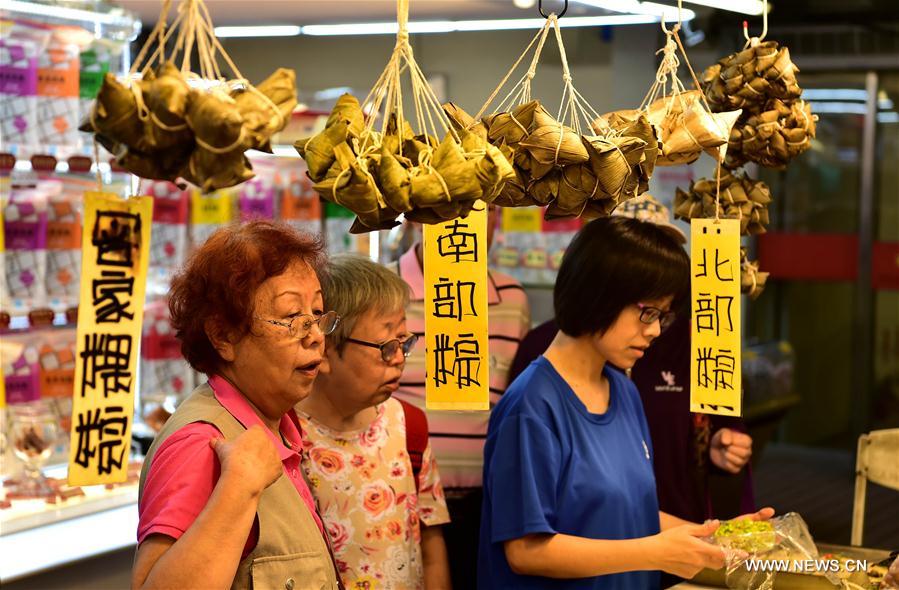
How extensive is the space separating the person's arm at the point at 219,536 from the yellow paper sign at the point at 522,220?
4.62 metres

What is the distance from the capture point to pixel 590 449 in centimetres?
216

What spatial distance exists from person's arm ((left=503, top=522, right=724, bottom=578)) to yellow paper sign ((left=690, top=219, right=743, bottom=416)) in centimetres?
28

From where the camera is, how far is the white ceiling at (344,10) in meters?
5.33

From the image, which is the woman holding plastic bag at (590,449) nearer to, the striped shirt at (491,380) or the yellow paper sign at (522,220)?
the striped shirt at (491,380)

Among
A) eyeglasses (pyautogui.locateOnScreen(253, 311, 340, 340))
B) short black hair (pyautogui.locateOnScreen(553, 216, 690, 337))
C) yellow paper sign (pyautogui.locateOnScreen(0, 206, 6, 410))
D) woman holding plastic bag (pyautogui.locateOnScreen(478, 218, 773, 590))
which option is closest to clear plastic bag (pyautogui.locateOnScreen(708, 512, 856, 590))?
woman holding plastic bag (pyautogui.locateOnScreen(478, 218, 773, 590))

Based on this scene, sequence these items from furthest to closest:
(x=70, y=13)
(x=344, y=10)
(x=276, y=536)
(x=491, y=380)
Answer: (x=344, y=10)
(x=70, y=13)
(x=491, y=380)
(x=276, y=536)

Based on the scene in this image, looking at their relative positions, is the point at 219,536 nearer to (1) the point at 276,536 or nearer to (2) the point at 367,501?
(1) the point at 276,536

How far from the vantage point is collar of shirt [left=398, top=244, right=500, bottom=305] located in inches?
115

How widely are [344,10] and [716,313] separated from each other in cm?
408

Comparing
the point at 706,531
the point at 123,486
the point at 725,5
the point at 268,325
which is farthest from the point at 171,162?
the point at 123,486

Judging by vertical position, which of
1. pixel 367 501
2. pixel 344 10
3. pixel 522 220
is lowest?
pixel 367 501

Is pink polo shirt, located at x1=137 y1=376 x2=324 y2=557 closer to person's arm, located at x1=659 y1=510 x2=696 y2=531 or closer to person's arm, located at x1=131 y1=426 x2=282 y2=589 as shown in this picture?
person's arm, located at x1=131 y1=426 x2=282 y2=589

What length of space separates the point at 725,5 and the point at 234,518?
170 cm

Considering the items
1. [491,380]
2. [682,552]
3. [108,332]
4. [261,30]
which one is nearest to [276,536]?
[108,332]
